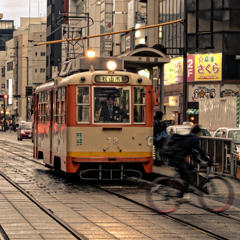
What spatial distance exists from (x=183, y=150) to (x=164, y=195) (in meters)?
0.96

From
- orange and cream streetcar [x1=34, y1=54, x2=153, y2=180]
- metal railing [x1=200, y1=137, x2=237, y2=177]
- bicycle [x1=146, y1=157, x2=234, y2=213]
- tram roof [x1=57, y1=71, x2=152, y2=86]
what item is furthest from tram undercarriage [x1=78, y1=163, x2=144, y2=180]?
bicycle [x1=146, y1=157, x2=234, y2=213]

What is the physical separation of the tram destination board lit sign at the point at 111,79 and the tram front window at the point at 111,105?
183mm

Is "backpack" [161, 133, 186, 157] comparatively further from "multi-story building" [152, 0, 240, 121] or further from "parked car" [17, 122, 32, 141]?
"parked car" [17, 122, 32, 141]

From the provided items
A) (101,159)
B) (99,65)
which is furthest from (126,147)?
(99,65)

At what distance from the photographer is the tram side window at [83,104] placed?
18812 millimetres

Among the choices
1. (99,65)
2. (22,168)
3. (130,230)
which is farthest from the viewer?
(22,168)

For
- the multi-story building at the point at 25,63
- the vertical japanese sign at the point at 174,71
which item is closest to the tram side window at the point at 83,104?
the vertical japanese sign at the point at 174,71

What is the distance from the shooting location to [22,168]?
2611 cm

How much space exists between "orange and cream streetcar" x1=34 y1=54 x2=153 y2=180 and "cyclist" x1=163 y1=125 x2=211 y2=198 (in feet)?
19.0

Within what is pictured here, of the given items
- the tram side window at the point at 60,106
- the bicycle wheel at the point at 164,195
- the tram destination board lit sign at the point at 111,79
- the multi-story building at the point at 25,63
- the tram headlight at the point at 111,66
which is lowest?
the bicycle wheel at the point at 164,195

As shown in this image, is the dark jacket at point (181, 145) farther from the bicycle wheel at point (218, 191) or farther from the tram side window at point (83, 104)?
the tram side window at point (83, 104)

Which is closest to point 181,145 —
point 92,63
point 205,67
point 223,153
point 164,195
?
point 164,195

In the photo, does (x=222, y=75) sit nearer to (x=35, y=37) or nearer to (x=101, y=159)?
(x=101, y=159)

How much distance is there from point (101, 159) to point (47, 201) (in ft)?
12.7
